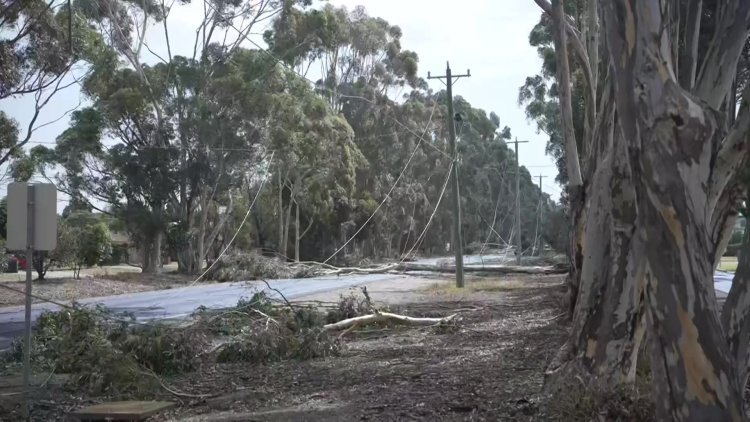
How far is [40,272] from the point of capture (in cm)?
3359

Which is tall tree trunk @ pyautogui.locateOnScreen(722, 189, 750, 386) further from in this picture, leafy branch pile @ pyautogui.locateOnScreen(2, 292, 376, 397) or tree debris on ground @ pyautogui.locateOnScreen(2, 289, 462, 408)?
leafy branch pile @ pyautogui.locateOnScreen(2, 292, 376, 397)

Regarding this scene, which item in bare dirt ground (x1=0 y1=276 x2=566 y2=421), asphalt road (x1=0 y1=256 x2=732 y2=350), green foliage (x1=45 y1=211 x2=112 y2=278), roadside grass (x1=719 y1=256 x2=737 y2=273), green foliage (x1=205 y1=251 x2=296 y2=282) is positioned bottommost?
bare dirt ground (x1=0 y1=276 x2=566 y2=421)

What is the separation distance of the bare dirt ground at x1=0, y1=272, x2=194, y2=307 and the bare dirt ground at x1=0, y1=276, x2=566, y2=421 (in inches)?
632

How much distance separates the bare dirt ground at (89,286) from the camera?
91.3ft

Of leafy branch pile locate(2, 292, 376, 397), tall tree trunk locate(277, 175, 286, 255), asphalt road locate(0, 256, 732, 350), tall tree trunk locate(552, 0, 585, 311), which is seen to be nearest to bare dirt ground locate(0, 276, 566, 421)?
leafy branch pile locate(2, 292, 376, 397)

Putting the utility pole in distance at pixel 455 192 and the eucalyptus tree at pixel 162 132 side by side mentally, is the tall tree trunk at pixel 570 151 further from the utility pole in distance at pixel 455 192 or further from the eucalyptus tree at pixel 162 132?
the eucalyptus tree at pixel 162 132

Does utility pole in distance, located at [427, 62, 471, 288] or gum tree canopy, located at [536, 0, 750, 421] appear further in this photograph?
utility pole in distance, located at [427, 62, 471, 288]

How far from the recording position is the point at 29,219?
8.81 meters

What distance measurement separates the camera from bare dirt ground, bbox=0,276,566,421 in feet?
27.1

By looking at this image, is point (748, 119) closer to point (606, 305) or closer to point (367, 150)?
point (606, 305)

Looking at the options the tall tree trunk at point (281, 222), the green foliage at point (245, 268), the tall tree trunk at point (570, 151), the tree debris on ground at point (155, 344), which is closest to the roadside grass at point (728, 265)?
the green foliage at point (245, 268)

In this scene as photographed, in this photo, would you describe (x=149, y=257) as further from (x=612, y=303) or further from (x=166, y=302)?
(x=612, y=303)

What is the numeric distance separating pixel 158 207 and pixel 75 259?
19.9ft

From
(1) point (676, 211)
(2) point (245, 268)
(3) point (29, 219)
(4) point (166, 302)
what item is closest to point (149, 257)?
(2) point (245, 268)
